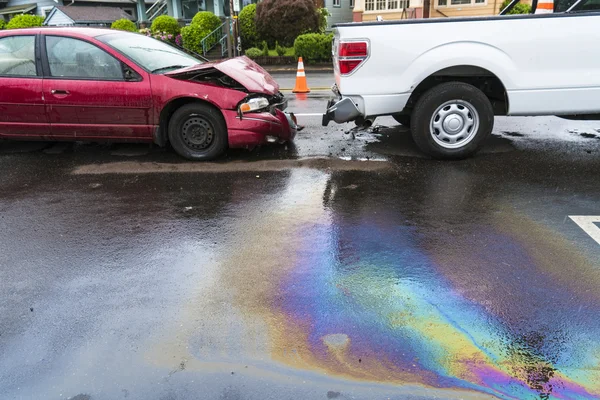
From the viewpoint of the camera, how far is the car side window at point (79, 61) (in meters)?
5.92

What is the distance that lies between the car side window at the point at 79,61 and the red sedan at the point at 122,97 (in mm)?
12

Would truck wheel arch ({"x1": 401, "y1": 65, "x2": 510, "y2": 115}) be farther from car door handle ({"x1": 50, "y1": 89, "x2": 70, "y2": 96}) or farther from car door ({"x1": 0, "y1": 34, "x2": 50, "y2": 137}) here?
car door ({"x1": 0, "y1": 34, "x2": 50, "y2": 137})

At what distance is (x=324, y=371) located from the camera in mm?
2504

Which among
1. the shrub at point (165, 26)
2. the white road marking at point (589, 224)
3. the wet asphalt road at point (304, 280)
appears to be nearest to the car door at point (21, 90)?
the wet asphalt road at point (304, 280)

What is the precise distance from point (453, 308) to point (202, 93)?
13.1 ft

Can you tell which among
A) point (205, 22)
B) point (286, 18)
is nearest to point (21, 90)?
point (286, 18)

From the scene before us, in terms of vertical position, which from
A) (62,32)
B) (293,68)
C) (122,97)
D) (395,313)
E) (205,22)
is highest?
(205,22)

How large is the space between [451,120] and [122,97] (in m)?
3.94

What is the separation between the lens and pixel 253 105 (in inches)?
229

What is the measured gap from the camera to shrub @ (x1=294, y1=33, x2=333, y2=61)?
20.3m

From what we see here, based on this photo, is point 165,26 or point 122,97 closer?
point 122,97

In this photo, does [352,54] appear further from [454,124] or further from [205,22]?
[205,22]

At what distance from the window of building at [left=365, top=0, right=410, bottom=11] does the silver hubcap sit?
80.5 ft

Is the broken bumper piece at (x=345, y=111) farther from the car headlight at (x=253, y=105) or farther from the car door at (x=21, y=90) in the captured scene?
the car door at (x=21, y=90)
